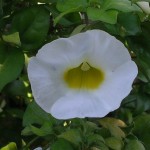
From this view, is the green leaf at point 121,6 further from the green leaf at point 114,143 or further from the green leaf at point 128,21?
the green leaf at point 114,143

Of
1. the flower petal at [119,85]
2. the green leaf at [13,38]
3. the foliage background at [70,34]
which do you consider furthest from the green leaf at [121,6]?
the green leaf at [13,38]

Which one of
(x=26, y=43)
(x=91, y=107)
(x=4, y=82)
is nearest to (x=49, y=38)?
(x=26, y=43)

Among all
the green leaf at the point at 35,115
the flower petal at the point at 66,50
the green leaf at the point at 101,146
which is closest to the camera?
the flower petal at the point at 66,50

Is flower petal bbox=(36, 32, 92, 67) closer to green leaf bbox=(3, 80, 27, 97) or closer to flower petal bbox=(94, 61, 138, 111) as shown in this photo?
flower petal bbox=(94, 61, 138, 111)

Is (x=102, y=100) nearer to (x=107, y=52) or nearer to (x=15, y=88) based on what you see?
(x=107, y=52)

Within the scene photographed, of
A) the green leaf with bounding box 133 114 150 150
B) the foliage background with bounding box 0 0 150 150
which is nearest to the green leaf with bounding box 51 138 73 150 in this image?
the foliage background with bounding box 0 0 150 150

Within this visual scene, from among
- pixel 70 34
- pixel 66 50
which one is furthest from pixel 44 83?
pixel 70 34

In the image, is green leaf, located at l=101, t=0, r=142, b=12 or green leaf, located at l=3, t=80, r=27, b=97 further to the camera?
green leaf, located at l=3, t=80, r=27, b=97
